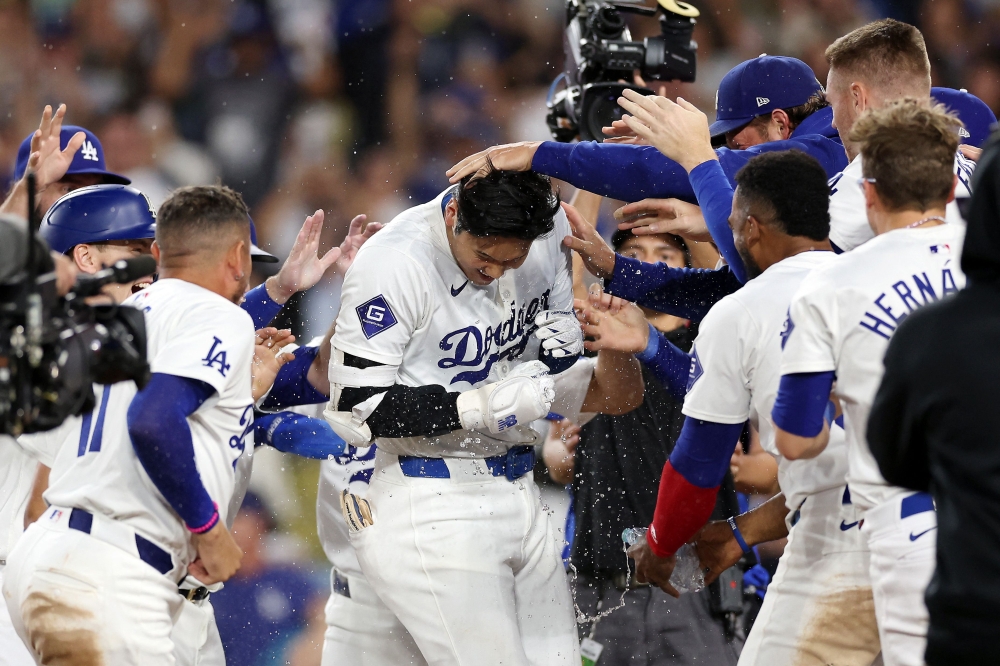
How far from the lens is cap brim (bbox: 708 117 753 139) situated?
451 cm

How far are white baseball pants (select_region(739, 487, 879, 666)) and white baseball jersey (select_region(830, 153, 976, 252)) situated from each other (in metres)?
0.79

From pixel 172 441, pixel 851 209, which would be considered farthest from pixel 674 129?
pixel 172 441

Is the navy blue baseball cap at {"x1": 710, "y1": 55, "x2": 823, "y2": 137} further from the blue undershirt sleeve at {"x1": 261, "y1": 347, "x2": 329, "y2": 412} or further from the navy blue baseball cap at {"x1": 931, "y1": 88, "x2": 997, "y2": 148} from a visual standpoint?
the blue undershirt sleeve at {"x1": 261, "y1": 347, "x2": 329, "y2": 412}

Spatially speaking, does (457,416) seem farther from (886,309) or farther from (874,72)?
(874,72)

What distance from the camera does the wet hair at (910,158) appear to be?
262 centimetres

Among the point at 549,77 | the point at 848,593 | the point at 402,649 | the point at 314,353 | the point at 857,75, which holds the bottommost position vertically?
the point at 402,649

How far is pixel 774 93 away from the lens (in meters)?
4.43

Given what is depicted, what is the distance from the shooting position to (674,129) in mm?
3707

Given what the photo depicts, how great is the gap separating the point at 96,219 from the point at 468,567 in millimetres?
1799

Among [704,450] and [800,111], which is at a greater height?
[800,111]

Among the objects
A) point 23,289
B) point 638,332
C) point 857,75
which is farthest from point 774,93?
point 23,289

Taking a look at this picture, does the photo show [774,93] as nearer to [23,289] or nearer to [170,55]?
[23,289]

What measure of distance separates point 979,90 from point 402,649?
6268mm

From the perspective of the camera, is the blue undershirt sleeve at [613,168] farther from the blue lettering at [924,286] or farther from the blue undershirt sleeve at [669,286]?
the blue lettering at [924,286]
